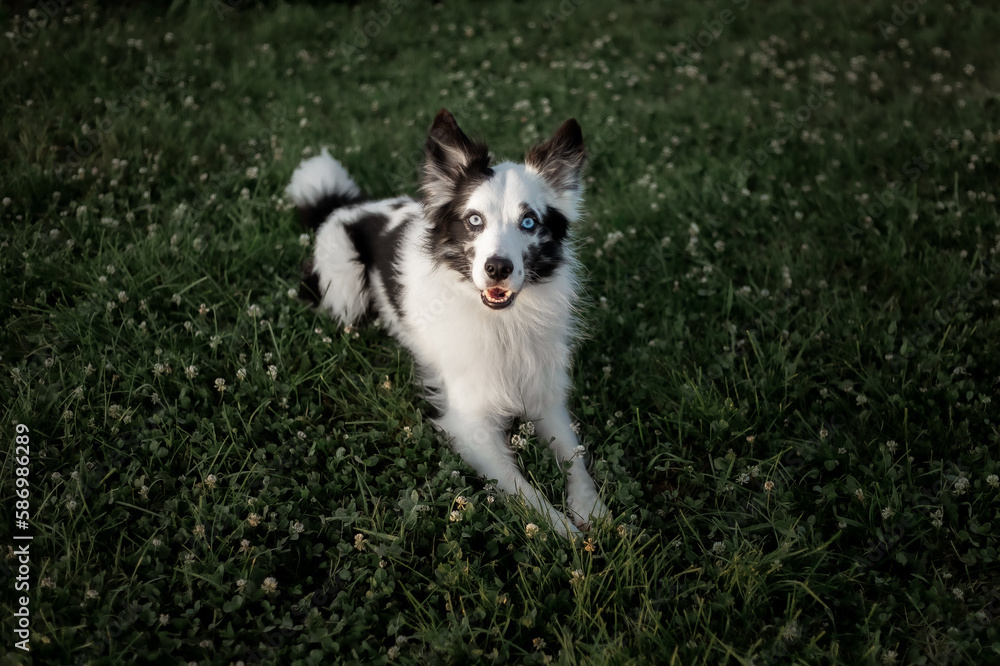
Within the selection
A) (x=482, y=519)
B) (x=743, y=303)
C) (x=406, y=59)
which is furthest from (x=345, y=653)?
(x=406, y=59)

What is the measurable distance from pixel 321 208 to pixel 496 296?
2.02 meters

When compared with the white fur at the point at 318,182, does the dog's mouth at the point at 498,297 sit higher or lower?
lower

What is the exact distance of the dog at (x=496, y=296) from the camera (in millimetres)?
3135

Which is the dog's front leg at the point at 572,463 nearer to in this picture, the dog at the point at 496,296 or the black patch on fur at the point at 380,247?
the dog at the point at 496,296

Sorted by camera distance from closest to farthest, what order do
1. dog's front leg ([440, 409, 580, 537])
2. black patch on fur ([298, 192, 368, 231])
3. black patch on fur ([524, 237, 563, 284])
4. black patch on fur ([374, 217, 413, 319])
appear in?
dog's front leg ([440, 409, 580, 537]), black patch on fur ([524, 237, 563, 284]), black patch on fur ([374, 217, 413, 319]), black patch on fur ([298, 192, 368, 231])

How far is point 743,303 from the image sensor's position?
164 inches

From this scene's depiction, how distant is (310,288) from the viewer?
414 centimetres

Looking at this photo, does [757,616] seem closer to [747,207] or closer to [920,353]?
[920,353]

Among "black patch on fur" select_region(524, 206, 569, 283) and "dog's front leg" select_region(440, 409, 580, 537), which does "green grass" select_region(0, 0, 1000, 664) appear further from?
"black patch on fur" select_region(524, 206, 569, 283)

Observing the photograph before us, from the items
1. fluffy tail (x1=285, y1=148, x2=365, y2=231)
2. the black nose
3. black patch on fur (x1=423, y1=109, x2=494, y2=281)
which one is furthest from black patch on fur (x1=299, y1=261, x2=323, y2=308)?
the black nose

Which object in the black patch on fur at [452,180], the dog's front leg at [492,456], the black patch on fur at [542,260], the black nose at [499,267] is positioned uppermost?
the black patch on fur at [452,180]

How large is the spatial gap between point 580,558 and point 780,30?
289 inches

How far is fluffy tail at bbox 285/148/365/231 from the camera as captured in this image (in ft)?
15.1

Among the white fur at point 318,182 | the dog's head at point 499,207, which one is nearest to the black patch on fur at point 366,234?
the white fur at point 318,182
